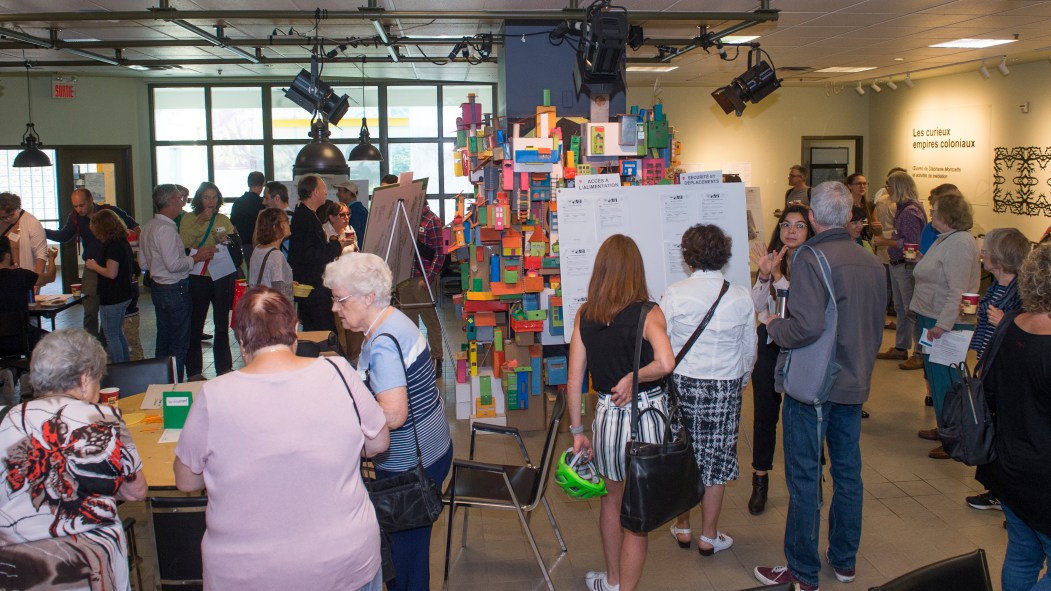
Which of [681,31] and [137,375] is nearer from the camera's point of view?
[137,375]

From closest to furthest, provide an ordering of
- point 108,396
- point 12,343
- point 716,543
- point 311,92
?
point 108,396 → point 716,543 → point 12,343 → point 311,92

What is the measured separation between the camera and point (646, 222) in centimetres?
536

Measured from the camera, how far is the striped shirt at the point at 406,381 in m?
2.86

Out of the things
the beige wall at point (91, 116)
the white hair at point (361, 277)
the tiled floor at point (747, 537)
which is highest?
the beige wall at point (91, 116)

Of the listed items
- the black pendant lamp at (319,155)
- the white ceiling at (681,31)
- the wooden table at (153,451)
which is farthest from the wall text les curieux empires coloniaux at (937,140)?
the wooden table at (153,451)

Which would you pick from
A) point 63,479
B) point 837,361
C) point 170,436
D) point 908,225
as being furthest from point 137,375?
point 908,225

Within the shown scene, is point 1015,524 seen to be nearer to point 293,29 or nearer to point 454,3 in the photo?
point 454,3

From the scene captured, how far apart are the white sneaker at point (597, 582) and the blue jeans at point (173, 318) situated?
15.1ft

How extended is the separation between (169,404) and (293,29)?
5.52m

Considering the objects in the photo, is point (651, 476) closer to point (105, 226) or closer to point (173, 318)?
point (173, 318)

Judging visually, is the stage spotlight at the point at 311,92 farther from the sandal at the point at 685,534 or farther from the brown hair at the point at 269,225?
the sandal at the point at 685,534

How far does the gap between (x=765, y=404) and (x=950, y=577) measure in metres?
2.39

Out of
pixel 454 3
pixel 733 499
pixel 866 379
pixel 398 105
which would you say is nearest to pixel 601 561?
pixel 733 499

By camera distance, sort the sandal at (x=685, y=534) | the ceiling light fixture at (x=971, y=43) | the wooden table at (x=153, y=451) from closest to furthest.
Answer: the wooden table at (x=153, y=451)
the sandal at (x=685, y=534)
the ceiling light fixture at (x=971, y=43)
